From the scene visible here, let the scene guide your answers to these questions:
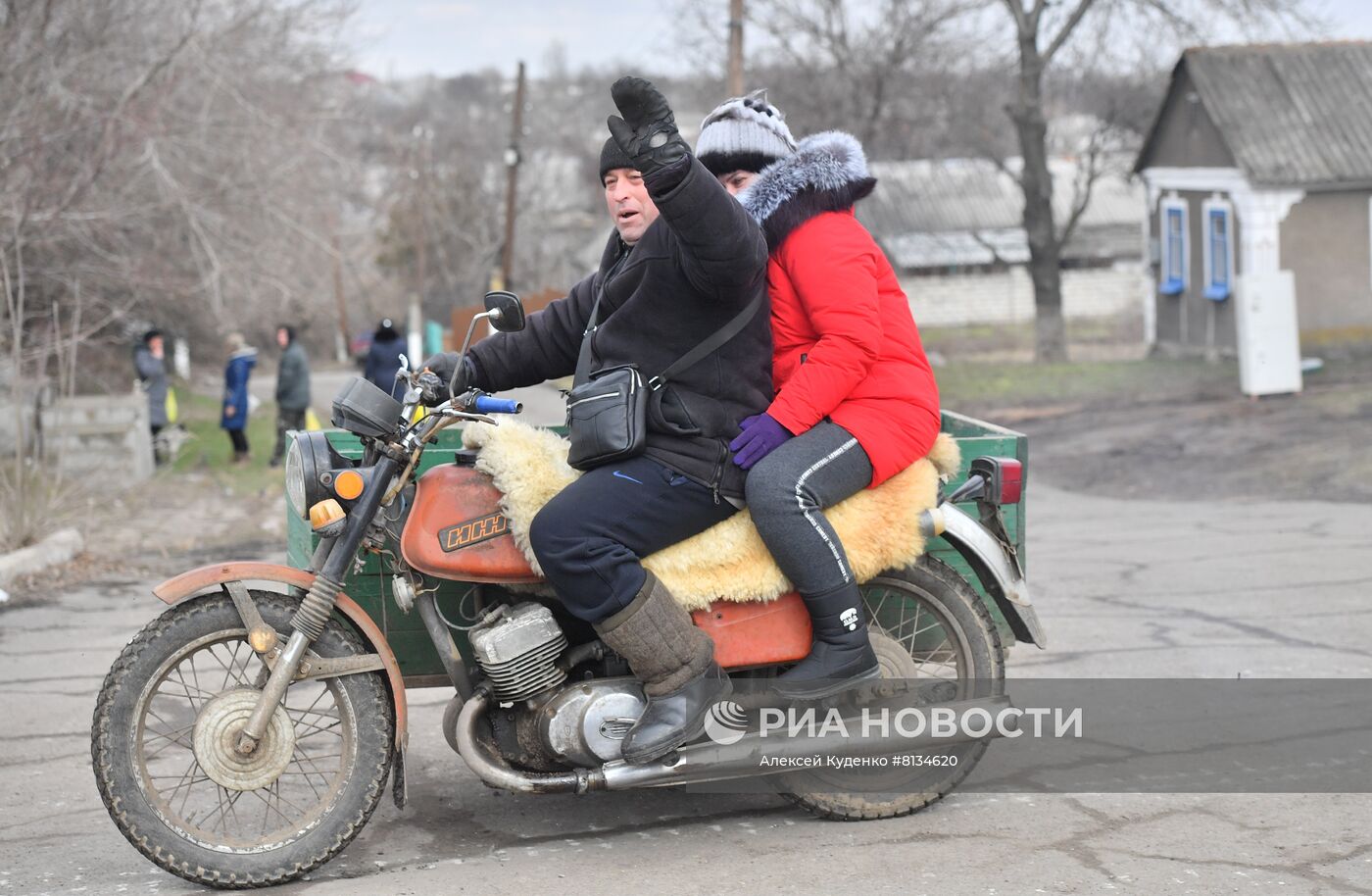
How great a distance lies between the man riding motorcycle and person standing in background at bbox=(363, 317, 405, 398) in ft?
37.0

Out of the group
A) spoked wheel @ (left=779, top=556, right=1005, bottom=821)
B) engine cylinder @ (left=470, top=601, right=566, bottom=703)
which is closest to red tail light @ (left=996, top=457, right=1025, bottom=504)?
spoked wheel @ (left=779, top=556, right=1005, bottom=821)

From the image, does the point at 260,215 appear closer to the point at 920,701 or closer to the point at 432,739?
the point at 432,739

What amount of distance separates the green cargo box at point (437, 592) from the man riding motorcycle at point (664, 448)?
426 mm

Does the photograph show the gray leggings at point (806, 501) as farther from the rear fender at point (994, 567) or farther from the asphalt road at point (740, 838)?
the asphalt road at point (740, 838)

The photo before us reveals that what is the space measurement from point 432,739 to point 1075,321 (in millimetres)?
53453

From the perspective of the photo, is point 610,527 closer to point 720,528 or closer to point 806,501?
point 720,528

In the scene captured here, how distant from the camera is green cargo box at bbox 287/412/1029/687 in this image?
4.36 m

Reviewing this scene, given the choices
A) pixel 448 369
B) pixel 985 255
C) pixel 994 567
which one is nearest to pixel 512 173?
pixel 985 255

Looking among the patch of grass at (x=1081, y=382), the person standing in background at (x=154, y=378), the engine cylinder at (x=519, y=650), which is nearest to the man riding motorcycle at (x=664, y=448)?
the engine cylinder at (x=519, y=650)

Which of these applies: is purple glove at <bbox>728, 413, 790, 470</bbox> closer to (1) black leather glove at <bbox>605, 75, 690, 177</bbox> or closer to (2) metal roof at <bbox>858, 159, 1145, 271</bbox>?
(1) black leather glove at <bbox>605, 75, 690, 177</bbox>

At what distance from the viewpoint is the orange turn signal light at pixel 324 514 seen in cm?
386

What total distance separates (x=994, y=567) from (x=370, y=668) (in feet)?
5.97

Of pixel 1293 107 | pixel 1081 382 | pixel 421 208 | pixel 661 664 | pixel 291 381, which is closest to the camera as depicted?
pixel 661 664

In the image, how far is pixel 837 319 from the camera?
13.3 ft
